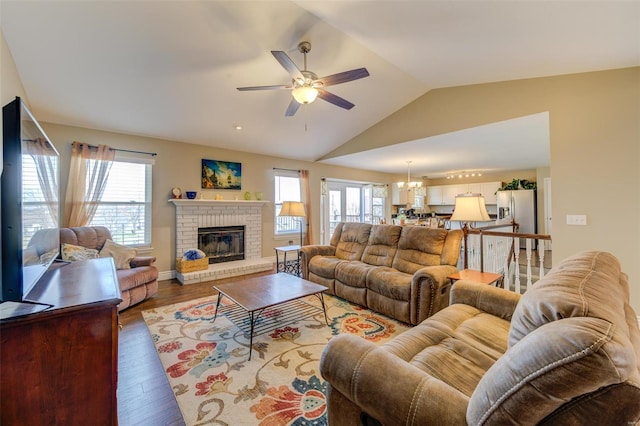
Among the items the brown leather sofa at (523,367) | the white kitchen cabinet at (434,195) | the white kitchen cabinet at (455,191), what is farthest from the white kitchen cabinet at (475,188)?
the brown leather sofa at (523,367)

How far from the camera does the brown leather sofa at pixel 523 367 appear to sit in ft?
1.98

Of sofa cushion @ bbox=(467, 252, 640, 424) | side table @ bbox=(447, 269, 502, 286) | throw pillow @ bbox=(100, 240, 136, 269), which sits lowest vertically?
side table @ bbox=(447, 269, 502, 286)

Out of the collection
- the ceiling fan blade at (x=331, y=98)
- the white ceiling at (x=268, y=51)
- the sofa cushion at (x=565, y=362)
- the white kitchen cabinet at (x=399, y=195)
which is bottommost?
the sofa cushion at (x=565, y=362)

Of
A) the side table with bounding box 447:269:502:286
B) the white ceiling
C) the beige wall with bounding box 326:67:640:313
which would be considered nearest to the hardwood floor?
the side table with bounding box 447:269:502:286

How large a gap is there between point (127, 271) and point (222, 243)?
2019mm

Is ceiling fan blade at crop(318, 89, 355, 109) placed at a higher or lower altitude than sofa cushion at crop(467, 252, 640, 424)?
higher

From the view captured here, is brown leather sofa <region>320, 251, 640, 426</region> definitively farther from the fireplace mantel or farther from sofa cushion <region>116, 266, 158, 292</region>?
the fireplace mantel

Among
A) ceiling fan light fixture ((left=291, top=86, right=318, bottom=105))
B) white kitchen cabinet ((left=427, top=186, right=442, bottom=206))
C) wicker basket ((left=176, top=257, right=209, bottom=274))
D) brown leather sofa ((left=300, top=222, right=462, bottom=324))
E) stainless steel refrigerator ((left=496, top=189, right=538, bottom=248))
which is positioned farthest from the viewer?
white kitchen cabinet ((left=427, top=186, right=442, bottom=206))

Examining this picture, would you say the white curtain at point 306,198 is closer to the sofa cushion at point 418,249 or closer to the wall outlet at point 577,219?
the sofa cushion at point 418,249

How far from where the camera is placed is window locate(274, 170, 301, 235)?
6145mm

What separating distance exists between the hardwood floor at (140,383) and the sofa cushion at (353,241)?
101 inches

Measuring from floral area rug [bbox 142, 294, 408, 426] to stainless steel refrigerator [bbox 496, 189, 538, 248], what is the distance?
20.3 feet

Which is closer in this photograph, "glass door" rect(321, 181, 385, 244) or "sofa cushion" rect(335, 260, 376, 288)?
"sofa cushion" rect(335, 260, 376, 288)

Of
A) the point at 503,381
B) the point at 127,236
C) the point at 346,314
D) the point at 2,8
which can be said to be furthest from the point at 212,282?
the point at 503,381
